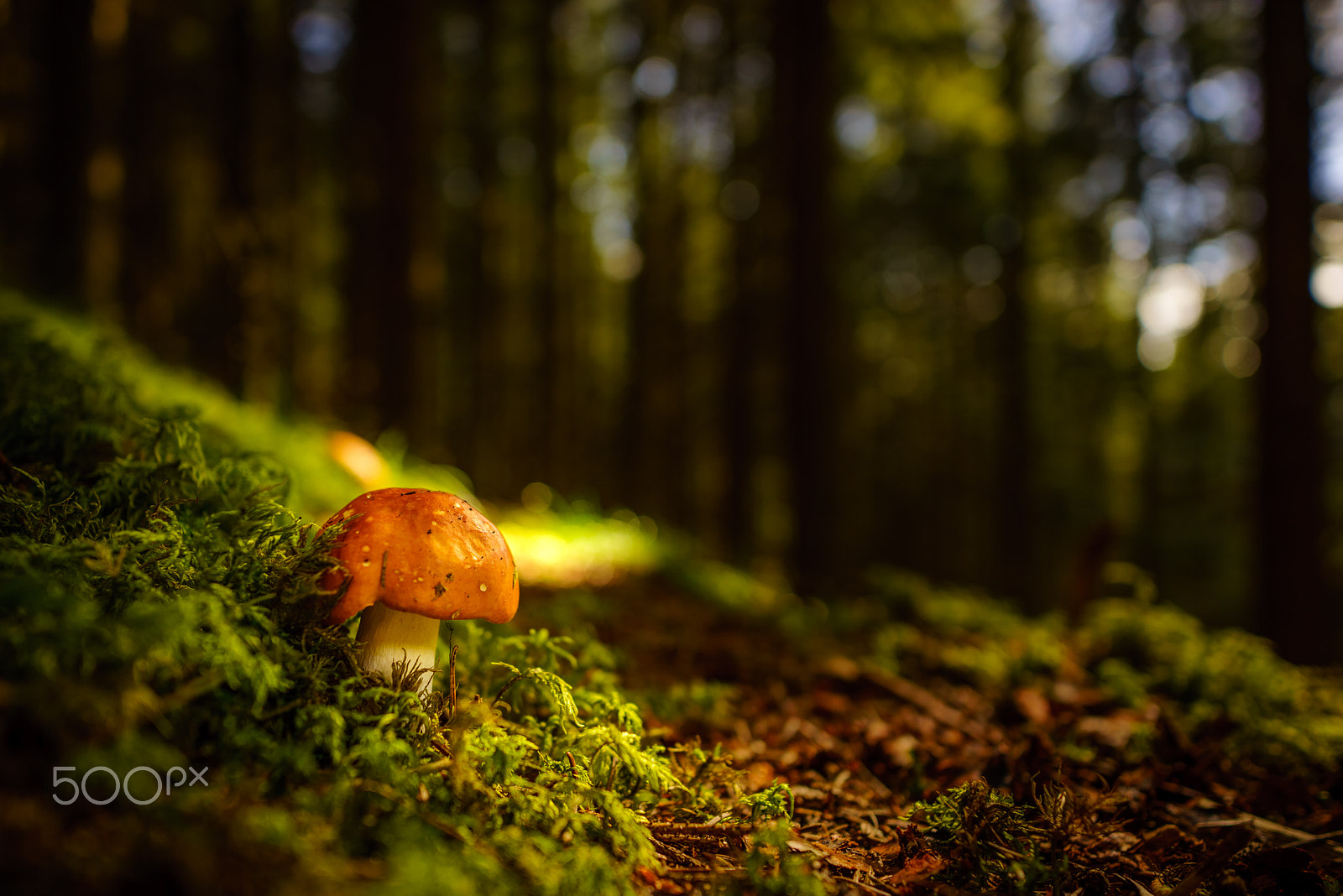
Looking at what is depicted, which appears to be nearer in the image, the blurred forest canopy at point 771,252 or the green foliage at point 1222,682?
the green foliage at point 1222,682

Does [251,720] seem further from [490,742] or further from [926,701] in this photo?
[926,701]

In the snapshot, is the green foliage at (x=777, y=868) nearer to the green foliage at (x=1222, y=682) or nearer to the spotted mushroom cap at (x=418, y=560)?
the spotted mushroom cap at (x=418, y=560)

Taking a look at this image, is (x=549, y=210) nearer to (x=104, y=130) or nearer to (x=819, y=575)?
(x=104, y=130)

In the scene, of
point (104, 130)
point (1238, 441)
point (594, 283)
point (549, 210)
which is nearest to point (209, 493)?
point (104, 130)

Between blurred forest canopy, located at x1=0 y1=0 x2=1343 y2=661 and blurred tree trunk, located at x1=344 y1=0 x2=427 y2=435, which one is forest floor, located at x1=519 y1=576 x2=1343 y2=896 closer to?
blurred forest canopy, located at x1=0 y1=0 x2=1343 y2=661

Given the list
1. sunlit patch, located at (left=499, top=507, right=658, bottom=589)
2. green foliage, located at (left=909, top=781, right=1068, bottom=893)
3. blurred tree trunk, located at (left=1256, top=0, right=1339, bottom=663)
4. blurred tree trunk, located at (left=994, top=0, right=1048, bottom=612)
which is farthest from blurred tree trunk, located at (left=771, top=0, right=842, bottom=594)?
blurred tree trunk, located at (left=994, top=0, right=1048, bottom=612)

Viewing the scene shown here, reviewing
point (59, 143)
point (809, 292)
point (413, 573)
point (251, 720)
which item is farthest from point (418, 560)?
point (59, 143)

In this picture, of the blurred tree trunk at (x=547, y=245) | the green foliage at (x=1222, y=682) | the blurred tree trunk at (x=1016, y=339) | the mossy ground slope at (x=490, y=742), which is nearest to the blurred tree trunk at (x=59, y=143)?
the mossy ground slope at (x=490, y=742)
